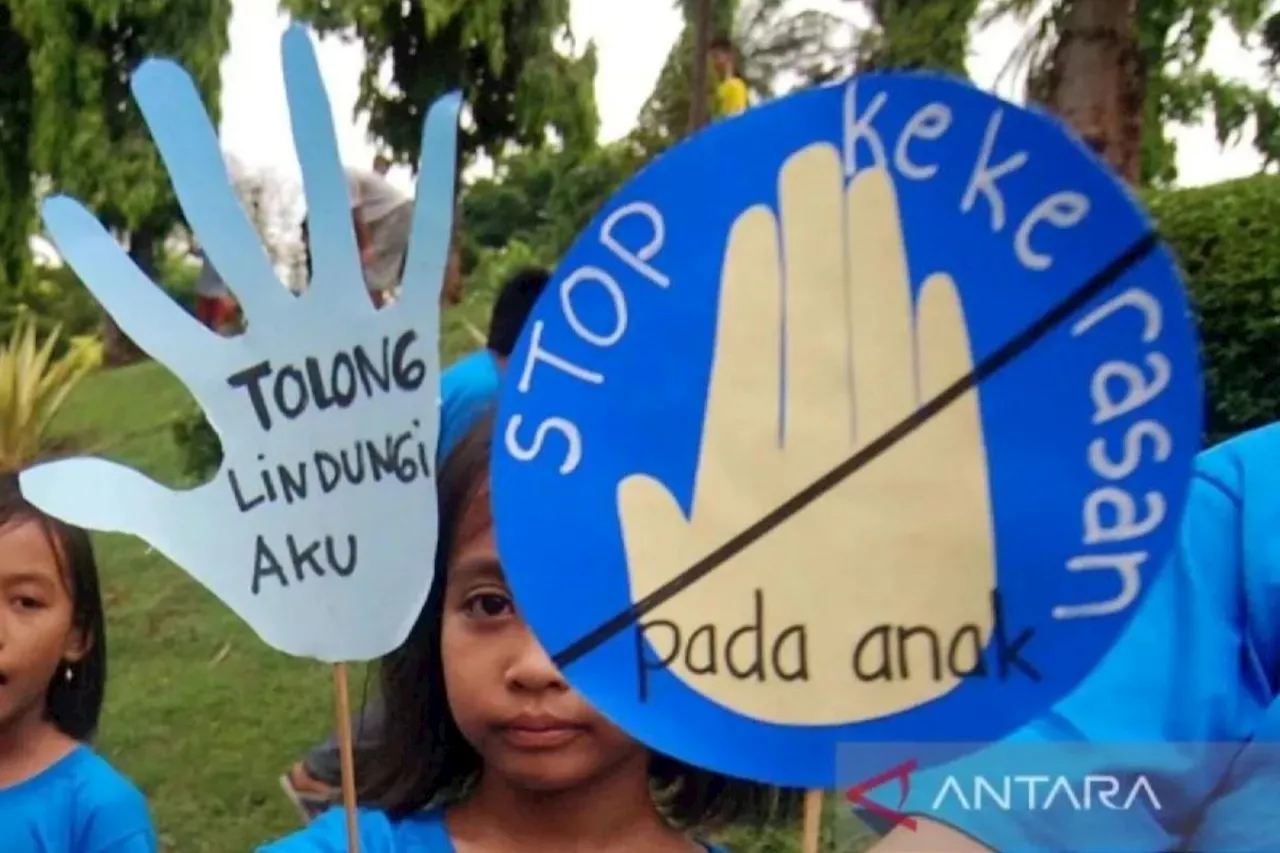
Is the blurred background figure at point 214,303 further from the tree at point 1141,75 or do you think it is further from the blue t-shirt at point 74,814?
the tree at point 1141,75

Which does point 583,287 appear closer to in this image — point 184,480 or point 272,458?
point 272,458

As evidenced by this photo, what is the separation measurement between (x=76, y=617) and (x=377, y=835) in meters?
0.32

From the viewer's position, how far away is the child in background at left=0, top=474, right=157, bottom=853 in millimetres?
1146

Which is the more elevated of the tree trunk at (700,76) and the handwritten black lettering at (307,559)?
the tree trunk at (700,76)

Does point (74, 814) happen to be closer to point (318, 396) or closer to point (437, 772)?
point (437, 772)

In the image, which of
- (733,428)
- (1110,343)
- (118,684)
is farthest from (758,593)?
(118,684)

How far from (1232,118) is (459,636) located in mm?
718

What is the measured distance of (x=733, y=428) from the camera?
0.80 metres

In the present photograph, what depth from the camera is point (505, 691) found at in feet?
3.21

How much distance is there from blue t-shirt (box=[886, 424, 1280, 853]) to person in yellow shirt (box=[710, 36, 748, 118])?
1.33ft

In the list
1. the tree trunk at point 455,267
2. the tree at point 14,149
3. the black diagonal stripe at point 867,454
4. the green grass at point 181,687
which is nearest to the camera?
the black diagonal stripe at point 867,454

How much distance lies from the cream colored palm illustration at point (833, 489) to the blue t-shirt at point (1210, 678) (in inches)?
3.4

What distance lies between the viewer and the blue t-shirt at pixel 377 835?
1.01m

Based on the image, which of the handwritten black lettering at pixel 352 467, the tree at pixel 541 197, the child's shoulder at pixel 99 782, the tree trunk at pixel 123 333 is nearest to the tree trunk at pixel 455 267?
the tree at pixel 541 197
